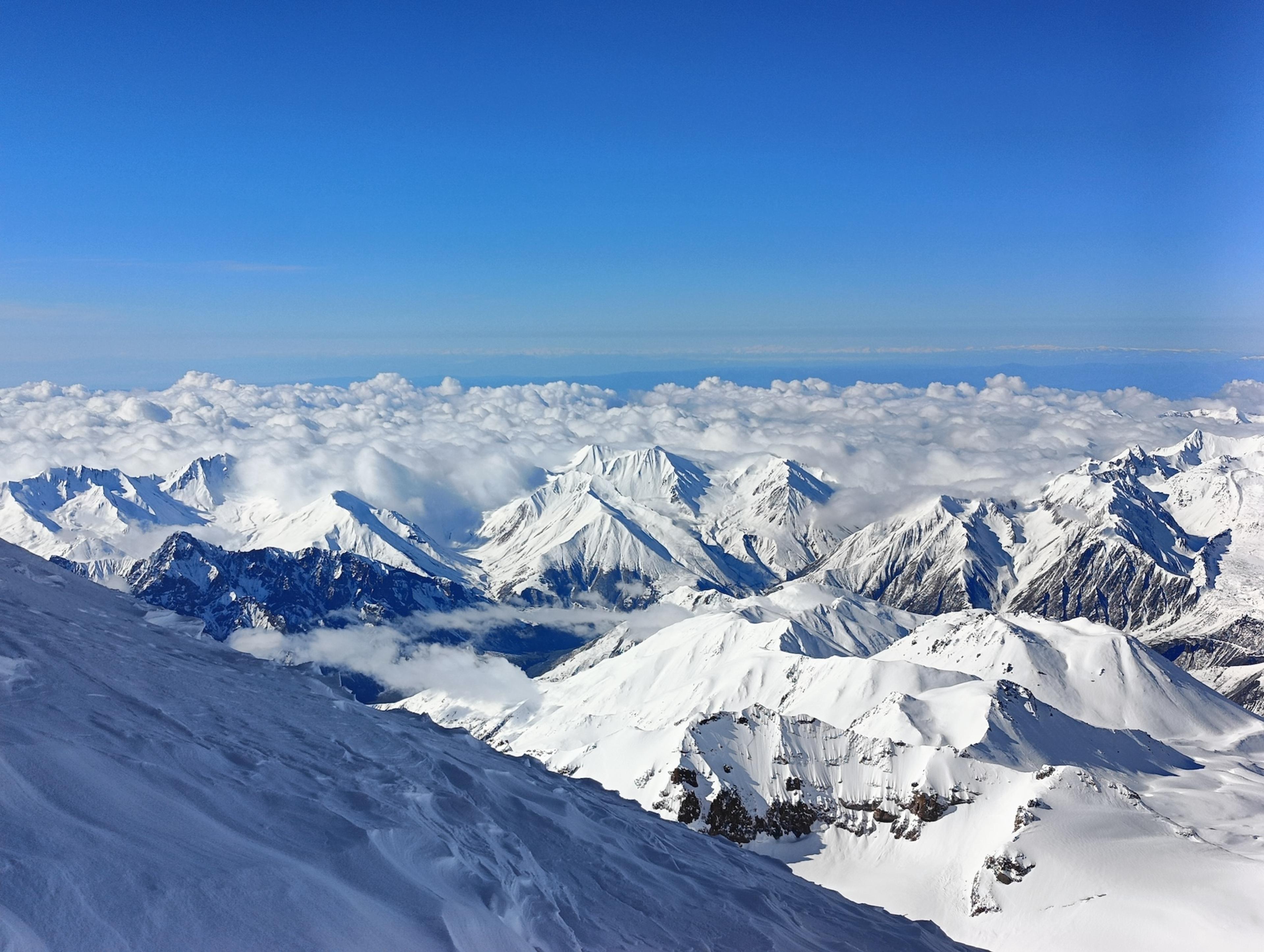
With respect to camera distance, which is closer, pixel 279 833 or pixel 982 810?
pixel 279 833

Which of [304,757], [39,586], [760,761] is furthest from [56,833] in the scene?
[760,761]

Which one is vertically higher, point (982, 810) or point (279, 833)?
point (279, 833)

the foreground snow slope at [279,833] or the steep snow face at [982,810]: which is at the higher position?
the foreground snow slope at [279,833]

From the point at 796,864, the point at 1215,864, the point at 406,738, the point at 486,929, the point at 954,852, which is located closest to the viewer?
the point at 486,929

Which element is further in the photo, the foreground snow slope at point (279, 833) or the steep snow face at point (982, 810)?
the steep snow face at point (982, 810)

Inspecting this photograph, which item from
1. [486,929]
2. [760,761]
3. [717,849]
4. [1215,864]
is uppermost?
[486,929]

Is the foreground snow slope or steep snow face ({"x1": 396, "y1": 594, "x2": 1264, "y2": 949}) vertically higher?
the foreground snow slope

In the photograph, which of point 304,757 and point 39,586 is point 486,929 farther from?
point 39,586

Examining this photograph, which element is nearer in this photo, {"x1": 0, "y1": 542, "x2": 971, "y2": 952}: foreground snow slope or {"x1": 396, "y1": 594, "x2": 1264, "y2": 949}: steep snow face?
{"x1": 0, "y1": 542, "x2": 971, "y2": 952}: foreground snow slope
